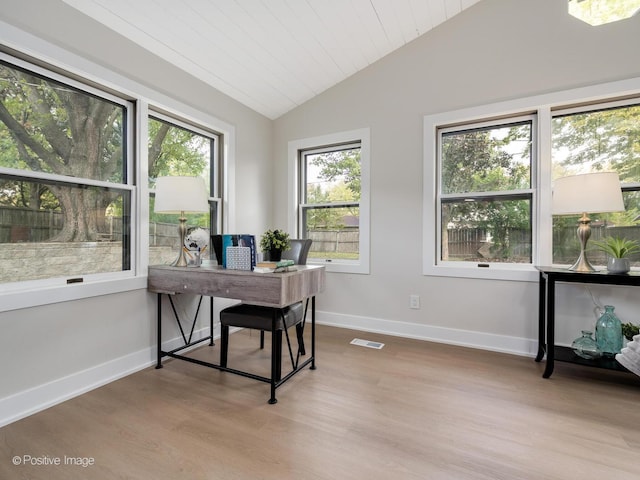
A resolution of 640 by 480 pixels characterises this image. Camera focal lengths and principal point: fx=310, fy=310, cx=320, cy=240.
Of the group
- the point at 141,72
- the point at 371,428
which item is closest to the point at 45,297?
the point at 141,72

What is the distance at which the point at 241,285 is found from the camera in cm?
198

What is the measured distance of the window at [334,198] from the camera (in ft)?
10.9

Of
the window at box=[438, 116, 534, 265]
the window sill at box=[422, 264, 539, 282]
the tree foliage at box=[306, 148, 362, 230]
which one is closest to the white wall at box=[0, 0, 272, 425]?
the tree foliage at box=[306, 148, 362, 230]

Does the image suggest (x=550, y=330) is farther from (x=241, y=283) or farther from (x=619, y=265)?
(x=241, y=283)

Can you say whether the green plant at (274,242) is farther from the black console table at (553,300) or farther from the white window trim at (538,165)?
the black console table at (553,300)

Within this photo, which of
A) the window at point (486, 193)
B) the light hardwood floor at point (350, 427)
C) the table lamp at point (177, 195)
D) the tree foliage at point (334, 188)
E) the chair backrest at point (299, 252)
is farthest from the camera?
the tree foliage at point (334, 188)

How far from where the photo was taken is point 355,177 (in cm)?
344

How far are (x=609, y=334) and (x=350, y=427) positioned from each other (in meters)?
1.95

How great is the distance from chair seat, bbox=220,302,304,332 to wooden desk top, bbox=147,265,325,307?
20 centimetres

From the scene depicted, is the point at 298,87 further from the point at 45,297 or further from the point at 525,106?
the point at 45,297

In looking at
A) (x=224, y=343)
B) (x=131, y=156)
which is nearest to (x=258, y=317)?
(x=224, y=343)

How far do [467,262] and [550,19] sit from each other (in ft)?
6.93

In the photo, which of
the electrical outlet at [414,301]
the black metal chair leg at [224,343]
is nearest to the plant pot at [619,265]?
the electrical outlet at [414,301]

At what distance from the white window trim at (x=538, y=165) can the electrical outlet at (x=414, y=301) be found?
27cm
